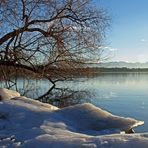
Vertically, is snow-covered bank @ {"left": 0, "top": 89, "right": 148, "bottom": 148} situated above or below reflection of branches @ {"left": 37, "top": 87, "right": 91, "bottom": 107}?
above

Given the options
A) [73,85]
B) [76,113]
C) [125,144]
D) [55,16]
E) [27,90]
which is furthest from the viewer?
[73,85]

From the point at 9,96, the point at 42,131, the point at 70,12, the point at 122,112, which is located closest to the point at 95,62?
the point at 70,12

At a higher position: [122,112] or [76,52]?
[76,52]

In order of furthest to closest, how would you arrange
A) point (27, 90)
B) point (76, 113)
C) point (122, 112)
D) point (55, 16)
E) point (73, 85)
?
1. point (73, 85)
2. point (27, 90)
3. point (55, 16)
4. point (122, 112)
5. point (76, 113)

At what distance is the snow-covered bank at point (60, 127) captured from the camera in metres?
4.36

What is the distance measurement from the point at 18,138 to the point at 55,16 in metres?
12.4

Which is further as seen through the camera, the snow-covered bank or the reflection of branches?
the reflection of branches

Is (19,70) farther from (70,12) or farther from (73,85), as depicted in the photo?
(73,85)

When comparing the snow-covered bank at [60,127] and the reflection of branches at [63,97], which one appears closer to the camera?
the snow-covered bank at [60,127]

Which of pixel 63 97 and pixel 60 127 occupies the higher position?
pixel 60 127

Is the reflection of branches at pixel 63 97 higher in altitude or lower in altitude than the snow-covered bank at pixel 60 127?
lower

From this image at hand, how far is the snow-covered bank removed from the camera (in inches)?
171

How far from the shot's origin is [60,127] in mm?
5480

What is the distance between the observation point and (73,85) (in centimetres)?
2361
